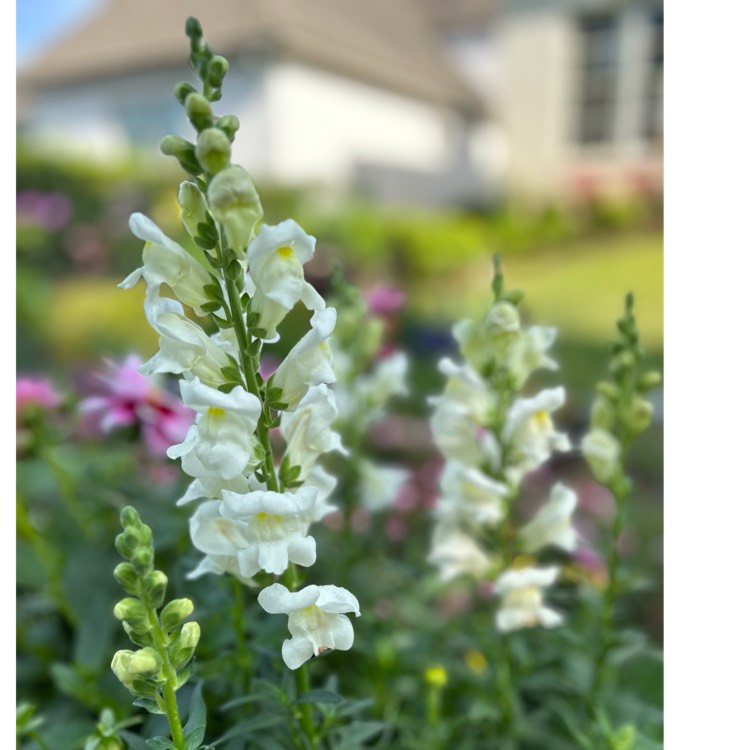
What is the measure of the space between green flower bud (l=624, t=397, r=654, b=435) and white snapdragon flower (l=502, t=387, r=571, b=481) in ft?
0.32

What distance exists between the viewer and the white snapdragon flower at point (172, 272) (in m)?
0.76

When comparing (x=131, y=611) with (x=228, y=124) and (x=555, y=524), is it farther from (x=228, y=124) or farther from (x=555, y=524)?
(x=555, y=524)

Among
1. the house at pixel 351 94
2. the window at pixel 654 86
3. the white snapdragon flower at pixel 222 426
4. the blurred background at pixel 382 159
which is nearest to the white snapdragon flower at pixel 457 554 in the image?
the white snapdragon flower at pixel 222 426

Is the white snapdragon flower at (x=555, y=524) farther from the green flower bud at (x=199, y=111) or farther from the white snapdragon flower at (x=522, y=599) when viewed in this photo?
the green flower bud at (x=199, y=111)

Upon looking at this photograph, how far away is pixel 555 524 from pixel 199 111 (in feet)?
2.49

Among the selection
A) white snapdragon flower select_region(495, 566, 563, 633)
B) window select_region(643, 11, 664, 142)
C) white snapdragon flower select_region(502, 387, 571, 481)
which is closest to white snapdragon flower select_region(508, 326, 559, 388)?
white snapdragon flower select_region(502, 387, 571, 481)

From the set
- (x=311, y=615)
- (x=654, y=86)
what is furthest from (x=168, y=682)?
(x=654, y=86)

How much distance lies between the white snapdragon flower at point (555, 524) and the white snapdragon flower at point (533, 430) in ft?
0.24

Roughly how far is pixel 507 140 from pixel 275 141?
3.46 metres

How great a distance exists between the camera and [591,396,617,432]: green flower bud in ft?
3.79

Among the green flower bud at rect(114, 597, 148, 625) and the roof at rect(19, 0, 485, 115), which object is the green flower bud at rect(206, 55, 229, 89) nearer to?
the green flower bud at rect(114, 597, 148, 625)
